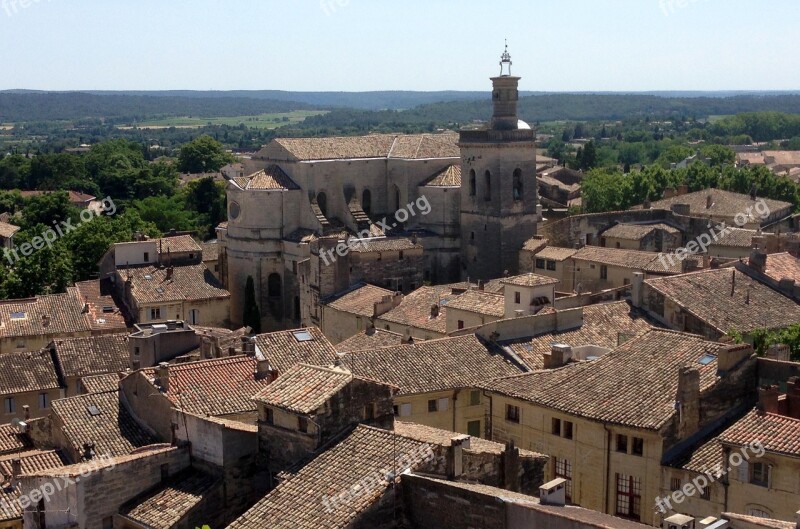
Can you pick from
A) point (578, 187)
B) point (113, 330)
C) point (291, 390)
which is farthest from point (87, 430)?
point (578, 187)

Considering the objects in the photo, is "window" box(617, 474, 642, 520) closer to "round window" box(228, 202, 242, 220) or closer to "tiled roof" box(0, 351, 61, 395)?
"tiled roof" box(0, 351, 61, 395)

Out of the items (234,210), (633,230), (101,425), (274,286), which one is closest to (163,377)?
(101,425)

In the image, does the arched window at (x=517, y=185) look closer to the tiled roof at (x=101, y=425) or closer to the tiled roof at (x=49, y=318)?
the tiled roof at (x=49, y=318)

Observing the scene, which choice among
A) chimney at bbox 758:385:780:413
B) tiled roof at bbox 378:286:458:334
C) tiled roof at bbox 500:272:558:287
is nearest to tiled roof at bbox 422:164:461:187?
tiled roof at bbox 378:286:458:334

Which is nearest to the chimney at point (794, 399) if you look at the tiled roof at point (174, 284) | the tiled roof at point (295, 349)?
the tiled roof at point (295, 349)

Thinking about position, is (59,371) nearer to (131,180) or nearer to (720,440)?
(720,440)

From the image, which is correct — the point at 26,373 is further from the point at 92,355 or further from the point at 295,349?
the point at 295,349
